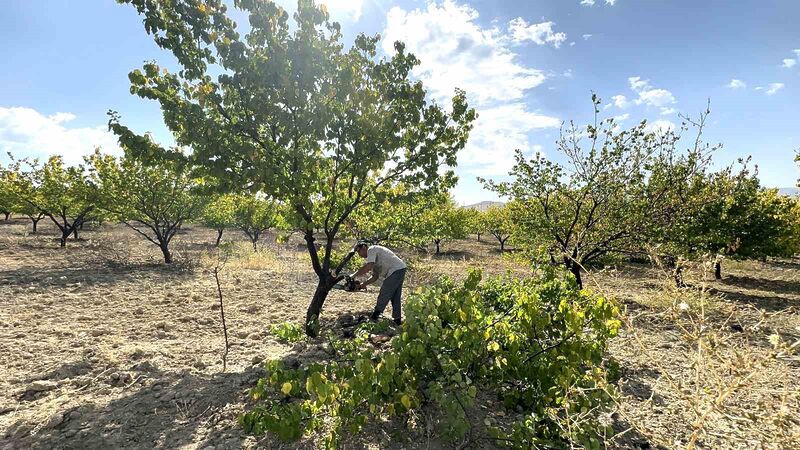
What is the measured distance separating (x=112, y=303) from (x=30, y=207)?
2264 cm

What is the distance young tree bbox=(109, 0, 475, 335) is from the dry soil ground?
2150 millimetres

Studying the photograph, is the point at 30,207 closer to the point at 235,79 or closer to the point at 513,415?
the point at 235,79

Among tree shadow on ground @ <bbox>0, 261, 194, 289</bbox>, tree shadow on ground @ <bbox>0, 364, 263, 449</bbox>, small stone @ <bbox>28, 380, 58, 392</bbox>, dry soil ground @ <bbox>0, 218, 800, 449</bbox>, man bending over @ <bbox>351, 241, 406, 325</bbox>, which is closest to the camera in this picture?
dry soil ground @ <bbox>0, 218, 800, 449</bbox>

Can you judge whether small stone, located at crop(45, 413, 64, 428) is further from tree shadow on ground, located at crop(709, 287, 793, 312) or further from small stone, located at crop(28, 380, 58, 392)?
tree shadow on ground, located at crop(709, 287, 793, 312)

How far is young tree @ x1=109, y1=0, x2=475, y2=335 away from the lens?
17.5 feet

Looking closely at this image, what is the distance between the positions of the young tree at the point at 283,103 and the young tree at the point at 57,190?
1222cm

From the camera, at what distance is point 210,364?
18.2 feet

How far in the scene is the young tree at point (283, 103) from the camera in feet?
17.5

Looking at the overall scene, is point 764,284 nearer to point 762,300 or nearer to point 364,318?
point 762,300

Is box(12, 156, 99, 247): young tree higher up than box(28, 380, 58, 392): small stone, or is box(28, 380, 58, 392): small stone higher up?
box(12, 156, 99, 247): young tree

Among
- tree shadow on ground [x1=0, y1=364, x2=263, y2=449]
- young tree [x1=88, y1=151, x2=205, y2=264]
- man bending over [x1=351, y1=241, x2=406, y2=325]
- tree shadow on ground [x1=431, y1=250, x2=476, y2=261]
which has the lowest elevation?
tree shadow on ground [x1=0, y1=364, x2=263, y2=449]

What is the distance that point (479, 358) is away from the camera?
3992 mm

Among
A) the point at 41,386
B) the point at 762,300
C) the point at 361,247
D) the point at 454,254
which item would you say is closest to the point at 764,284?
the point at 762,300

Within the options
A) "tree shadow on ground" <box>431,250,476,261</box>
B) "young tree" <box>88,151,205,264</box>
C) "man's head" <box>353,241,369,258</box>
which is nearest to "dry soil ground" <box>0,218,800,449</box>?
"man's head" <box>353,241,369,258</box>
